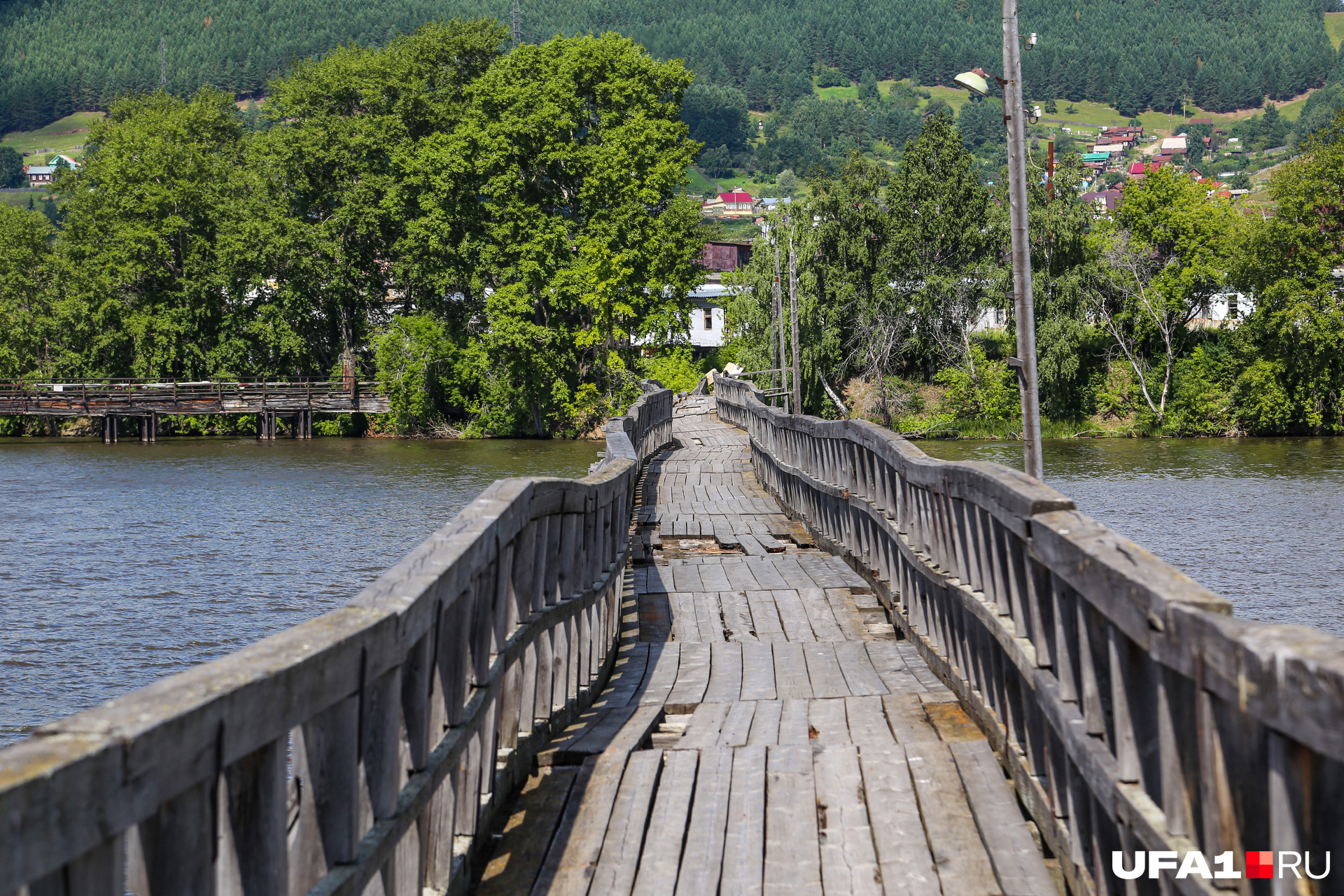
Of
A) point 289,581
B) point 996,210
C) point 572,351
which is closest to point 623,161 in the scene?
point 572,351

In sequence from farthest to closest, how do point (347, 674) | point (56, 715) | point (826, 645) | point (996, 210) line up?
point (996, 210) → point (56, 715) → point (826, 645) → point (347, 674)

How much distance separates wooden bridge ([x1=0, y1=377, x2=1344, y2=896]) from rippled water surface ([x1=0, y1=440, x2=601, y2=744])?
35.5 ft

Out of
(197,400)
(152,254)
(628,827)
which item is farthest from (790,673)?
(197,400)

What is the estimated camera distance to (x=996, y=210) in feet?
180

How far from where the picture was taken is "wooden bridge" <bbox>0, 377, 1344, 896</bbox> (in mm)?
2332

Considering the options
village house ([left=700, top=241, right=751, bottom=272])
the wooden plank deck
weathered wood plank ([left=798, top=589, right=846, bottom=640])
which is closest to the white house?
village house ([left=700, top=241, right=751, bottom=272])

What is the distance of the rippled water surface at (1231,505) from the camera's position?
2281cm

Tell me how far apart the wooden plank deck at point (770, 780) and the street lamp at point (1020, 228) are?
212 inches

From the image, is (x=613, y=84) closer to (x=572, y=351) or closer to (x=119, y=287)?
(x=572, y=351)

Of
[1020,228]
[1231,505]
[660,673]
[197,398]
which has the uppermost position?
[1020,228]

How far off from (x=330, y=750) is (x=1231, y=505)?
108 feet

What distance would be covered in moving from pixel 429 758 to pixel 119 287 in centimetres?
5791

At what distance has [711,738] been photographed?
6168 mm

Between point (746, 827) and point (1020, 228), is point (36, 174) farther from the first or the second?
point (746, 827)
